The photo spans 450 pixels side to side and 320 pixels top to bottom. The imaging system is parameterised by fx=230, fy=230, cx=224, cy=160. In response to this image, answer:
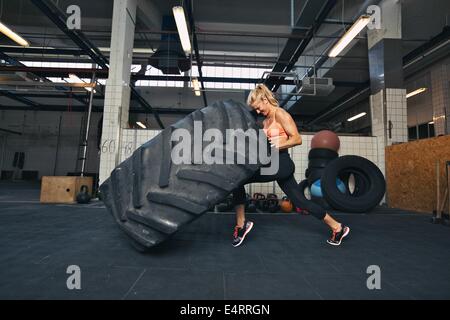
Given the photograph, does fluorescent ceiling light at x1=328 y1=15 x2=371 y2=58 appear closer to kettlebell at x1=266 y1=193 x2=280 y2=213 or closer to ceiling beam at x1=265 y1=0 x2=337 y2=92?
ceiling beam at x1=265 y1=0 x2=337 y2=92

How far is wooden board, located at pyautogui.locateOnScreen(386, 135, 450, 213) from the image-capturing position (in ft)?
11.7

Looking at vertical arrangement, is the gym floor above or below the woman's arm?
below

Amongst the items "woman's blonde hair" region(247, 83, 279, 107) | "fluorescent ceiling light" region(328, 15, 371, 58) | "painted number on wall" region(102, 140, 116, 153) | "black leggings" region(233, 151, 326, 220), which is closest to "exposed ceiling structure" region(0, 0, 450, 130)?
"fluorescent ceiling light" region(328, 15, 371, 58)

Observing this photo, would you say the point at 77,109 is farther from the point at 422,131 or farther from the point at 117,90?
the point at 422,131

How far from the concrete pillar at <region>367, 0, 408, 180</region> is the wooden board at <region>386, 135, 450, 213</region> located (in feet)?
1.29

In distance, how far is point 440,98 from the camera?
7.59 m

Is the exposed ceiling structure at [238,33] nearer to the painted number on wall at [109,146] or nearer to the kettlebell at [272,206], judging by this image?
the painted number on wall at [109,146]

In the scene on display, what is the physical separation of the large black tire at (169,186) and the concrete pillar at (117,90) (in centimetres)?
356

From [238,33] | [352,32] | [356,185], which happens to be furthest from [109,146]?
[352,32]

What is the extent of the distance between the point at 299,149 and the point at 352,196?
1.74 meters

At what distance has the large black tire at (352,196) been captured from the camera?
10.9ft

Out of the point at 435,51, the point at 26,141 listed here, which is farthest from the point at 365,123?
the point at 26,141
